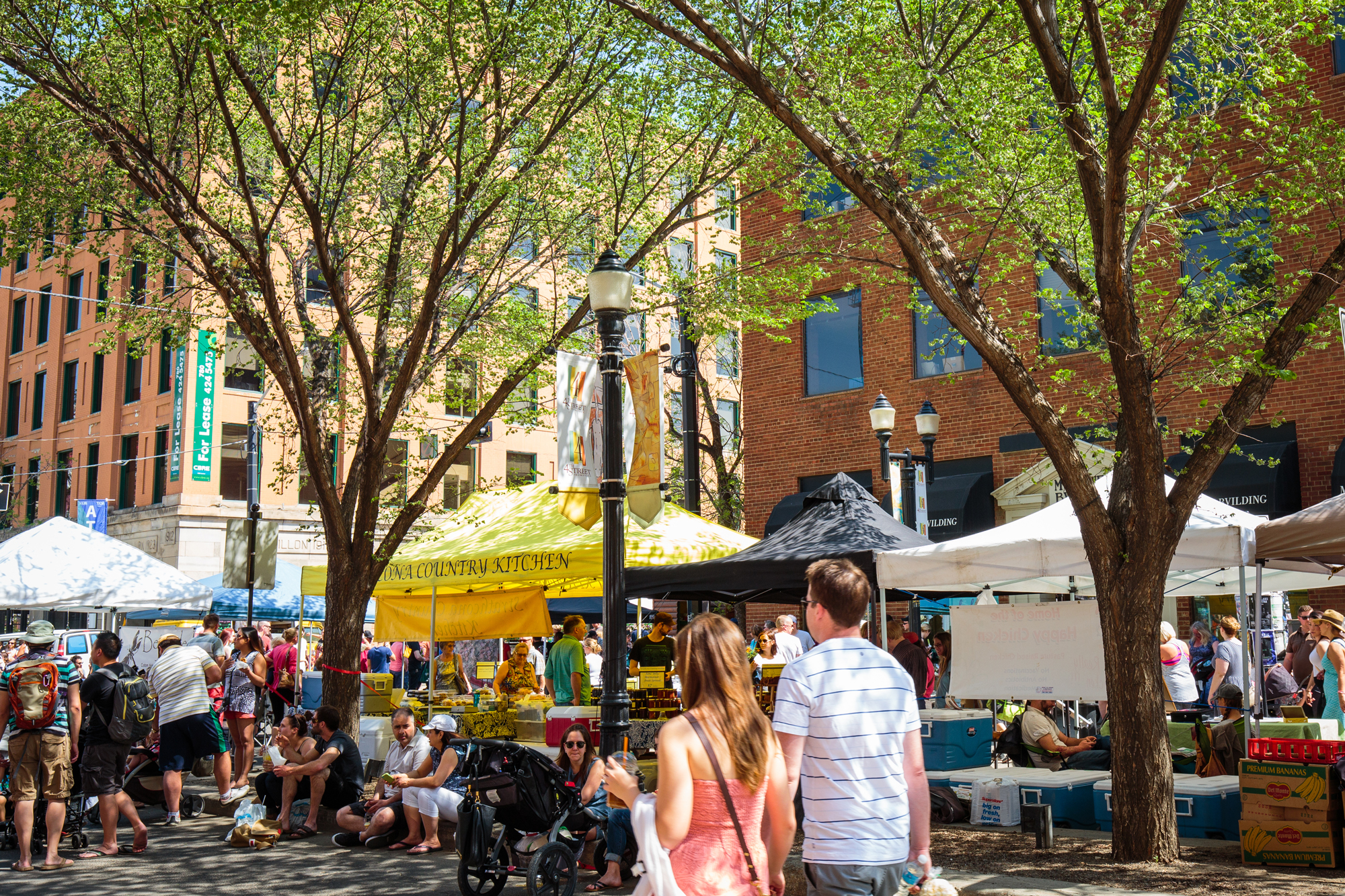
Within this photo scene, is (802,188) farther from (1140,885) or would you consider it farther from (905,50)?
(1140,885)

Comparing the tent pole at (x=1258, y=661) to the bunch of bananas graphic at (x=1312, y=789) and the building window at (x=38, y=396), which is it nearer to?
the bunch of bananas graphic at (x=1312, y=789)

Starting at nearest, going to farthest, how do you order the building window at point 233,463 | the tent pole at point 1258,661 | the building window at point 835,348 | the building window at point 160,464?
1. the tent pole at point 1258,661
2. the building window at point 835,348
3. the building window at point 233,463
4. the building window at point 160,464

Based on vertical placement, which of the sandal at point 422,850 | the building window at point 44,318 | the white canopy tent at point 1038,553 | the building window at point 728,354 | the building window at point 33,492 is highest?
the building window at point 44,318

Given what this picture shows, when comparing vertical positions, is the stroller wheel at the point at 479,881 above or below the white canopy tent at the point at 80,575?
below

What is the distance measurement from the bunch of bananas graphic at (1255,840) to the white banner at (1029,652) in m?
1.88

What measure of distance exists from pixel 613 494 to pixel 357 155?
6.20 meters

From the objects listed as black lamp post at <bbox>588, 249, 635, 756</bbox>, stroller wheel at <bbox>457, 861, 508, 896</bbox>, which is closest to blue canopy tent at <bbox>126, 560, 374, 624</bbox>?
stroller wheel at <bbox>457, 861, 508, 896</bbox>

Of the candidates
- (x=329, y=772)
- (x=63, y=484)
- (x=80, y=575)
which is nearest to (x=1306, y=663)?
(x=329, y=772)

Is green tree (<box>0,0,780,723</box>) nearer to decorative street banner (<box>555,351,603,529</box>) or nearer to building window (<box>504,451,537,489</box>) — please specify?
decorative street banner (<box>555,351,603,529</box>)

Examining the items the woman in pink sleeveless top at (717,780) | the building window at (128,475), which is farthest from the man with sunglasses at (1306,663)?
the building window at (128,475)

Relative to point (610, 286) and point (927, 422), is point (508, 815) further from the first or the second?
point (927, 422)

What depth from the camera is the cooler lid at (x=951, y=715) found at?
37.4 feet

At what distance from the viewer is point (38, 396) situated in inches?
1789

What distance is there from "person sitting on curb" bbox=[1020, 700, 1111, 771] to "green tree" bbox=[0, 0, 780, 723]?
624 cm
